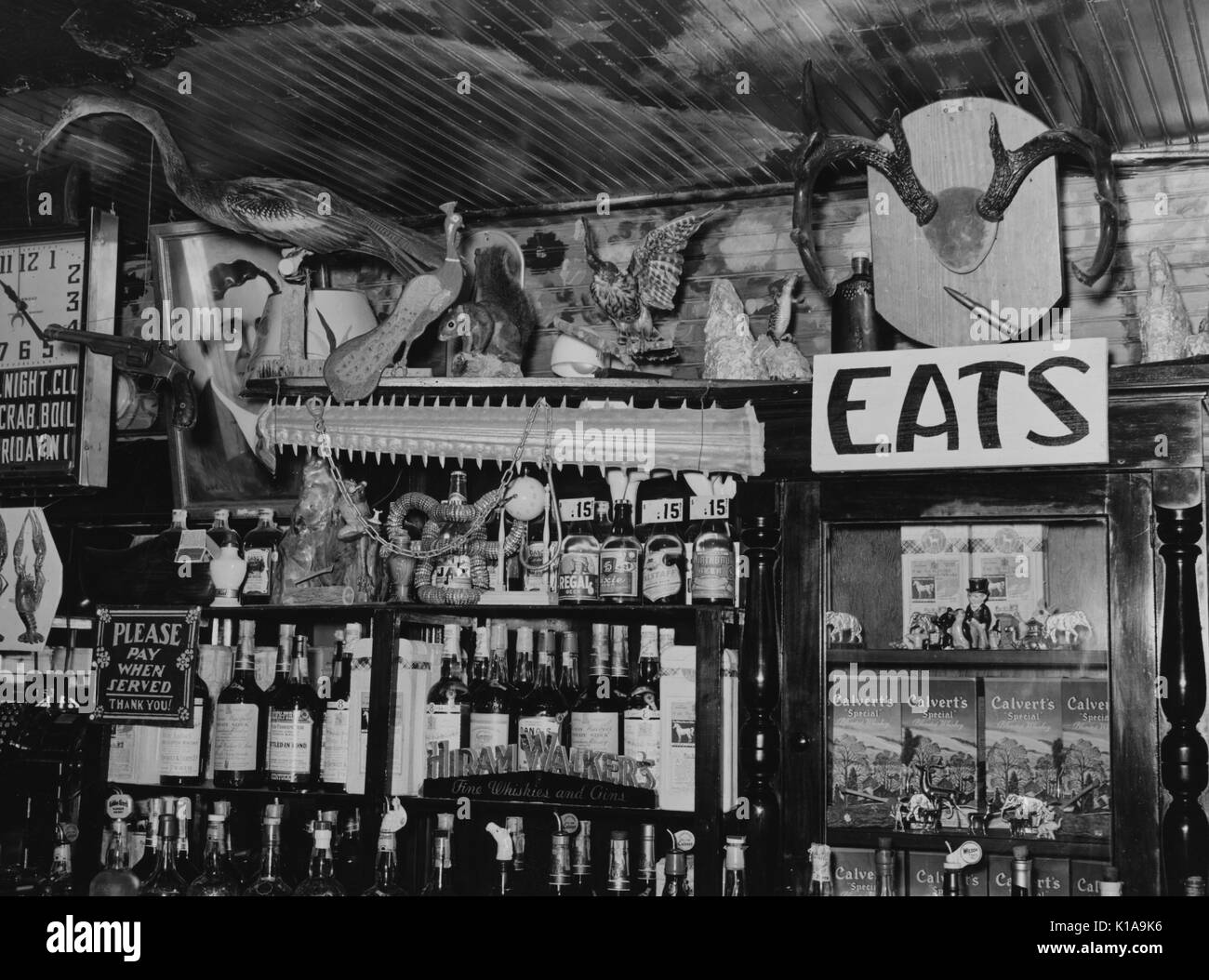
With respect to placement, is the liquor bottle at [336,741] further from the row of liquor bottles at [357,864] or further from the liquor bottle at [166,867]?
the liquor bottle at [166,867]

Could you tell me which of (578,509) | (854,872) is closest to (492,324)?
(578,509)

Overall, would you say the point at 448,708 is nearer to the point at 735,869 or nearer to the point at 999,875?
the point at 735,869

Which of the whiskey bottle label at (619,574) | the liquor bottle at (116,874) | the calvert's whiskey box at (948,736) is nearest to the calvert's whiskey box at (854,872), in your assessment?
the calvert's whiskey box at (948,736)

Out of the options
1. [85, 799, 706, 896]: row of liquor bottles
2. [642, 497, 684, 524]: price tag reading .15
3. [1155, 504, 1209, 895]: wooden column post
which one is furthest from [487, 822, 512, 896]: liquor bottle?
[1155, 504, 1209, 895]: wooden column post

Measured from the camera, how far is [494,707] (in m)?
2.70

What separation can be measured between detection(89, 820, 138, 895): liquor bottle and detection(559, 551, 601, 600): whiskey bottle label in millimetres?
1144

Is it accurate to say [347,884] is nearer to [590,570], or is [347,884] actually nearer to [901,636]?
[590,570]

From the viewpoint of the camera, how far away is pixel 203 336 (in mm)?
3451

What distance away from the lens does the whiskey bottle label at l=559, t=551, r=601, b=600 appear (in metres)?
2.61

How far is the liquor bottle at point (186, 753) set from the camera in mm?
2861

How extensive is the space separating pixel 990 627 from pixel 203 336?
2.18m

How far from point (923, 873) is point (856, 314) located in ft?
3.60

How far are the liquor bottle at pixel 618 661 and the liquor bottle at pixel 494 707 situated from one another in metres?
0.23
